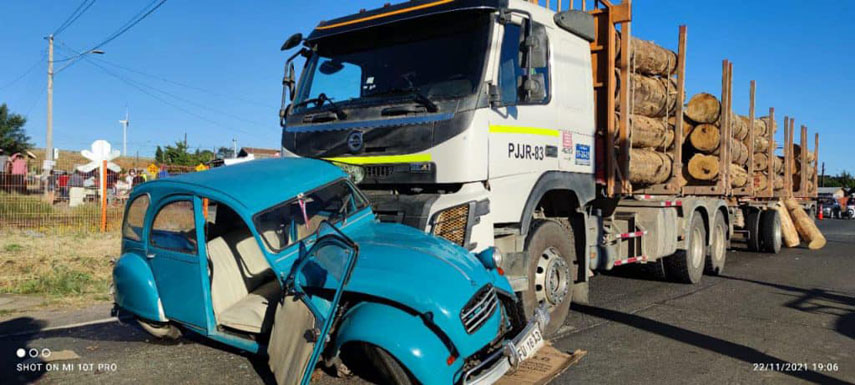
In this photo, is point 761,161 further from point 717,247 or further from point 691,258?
point 691,258

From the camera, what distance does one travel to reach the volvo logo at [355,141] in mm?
5332

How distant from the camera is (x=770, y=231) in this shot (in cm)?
1378

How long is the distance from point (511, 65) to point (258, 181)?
94.9 inches

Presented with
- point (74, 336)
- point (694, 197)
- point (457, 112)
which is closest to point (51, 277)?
point (74, 336)

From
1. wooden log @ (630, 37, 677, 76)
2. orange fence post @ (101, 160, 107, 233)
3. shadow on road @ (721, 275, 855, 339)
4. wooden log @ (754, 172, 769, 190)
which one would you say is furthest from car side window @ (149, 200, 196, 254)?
wooden log @ (754, 172, 769, 190)

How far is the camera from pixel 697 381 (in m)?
4.53

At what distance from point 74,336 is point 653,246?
682 cm

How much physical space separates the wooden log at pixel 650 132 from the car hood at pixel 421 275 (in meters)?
4.27

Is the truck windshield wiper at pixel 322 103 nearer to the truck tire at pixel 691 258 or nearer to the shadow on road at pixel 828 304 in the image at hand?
the shadow on road at pixel 828 304

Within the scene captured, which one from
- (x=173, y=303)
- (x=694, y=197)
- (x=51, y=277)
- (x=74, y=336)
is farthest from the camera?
(x=694, y=197)

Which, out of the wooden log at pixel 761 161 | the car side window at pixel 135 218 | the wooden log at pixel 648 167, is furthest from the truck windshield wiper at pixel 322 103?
the wooden log at pixel 761 161

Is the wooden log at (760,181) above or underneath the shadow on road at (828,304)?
above

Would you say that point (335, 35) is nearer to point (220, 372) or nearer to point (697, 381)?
point (220, 372)

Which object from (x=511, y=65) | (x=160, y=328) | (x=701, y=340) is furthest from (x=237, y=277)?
(x=701, y=340)
